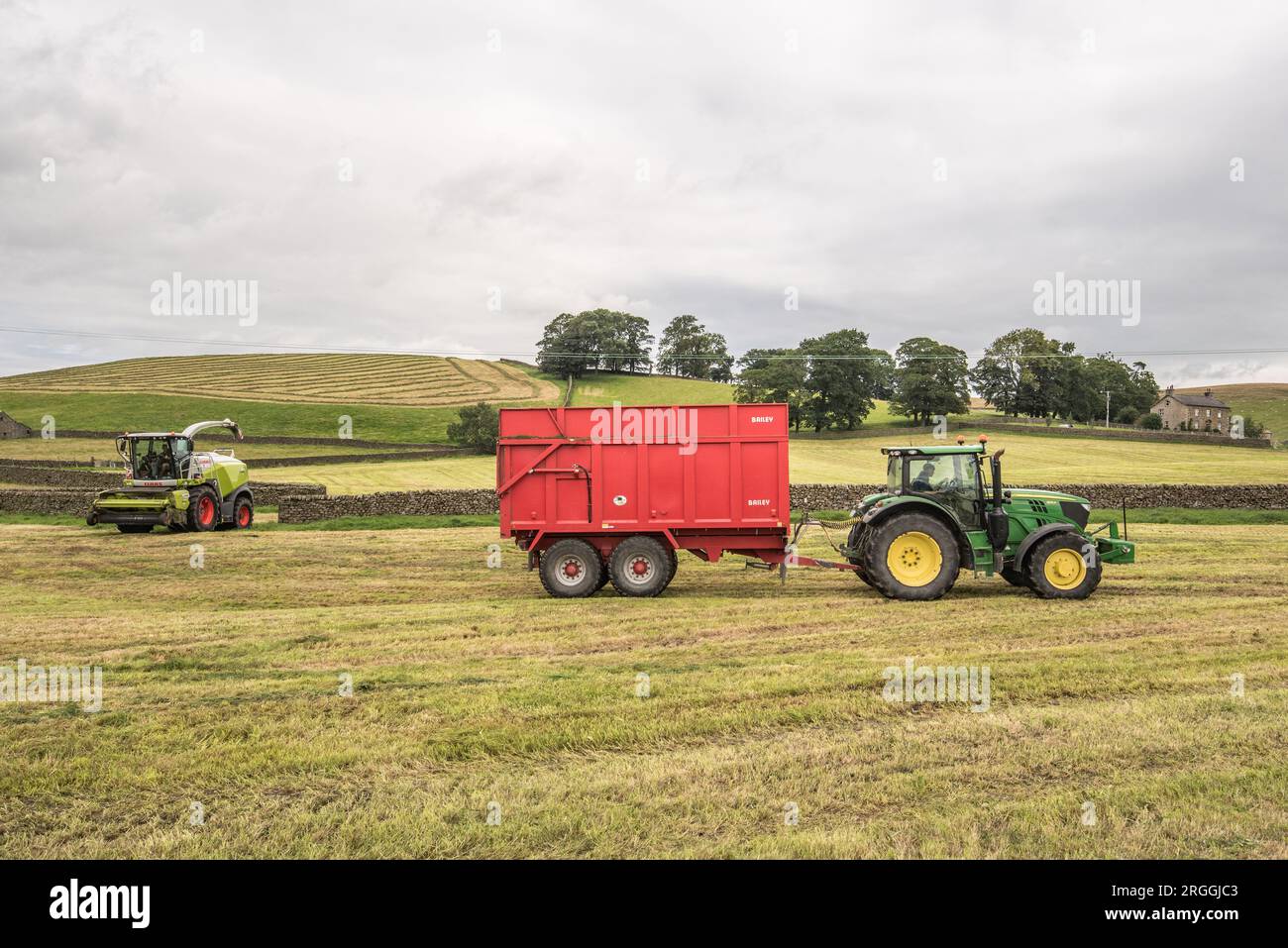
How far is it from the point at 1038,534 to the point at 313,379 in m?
83.7

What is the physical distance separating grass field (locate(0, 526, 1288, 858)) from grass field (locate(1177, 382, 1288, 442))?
95.3 meters

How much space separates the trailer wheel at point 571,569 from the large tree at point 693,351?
86.8m

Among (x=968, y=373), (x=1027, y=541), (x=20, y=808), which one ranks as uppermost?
(x=968, y=373)

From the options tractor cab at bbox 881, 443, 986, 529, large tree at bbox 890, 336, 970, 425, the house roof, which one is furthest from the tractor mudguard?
the house roof

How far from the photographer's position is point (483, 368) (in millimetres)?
94625

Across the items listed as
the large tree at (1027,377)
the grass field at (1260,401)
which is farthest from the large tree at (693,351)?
the grass field at (1260,401)

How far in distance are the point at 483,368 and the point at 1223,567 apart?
286 feet

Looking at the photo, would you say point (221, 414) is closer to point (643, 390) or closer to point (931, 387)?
point (643, 390)

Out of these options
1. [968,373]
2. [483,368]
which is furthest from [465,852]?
[483,368]

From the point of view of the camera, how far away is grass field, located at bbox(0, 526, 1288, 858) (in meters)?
4.32

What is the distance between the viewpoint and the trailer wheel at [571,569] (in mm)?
11641

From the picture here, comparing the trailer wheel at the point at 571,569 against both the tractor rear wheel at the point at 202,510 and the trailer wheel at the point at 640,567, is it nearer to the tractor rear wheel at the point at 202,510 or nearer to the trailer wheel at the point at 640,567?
the trailer wheel at the point at 640,567

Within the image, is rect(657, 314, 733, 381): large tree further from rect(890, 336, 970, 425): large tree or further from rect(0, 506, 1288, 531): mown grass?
rect(0, 506, 1288, 531): mown grass
